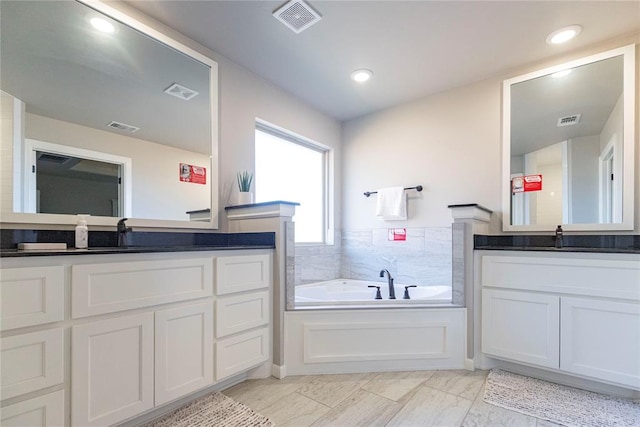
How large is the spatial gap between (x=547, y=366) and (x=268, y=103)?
288cm

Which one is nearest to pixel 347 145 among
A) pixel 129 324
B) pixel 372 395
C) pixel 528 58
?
pixel 528 58

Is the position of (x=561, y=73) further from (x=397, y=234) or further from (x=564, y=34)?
(x=397, y=234)

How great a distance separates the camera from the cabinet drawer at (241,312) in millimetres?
1757

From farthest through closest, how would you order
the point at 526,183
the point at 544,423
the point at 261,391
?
the point at 526,183, the point at 261,391, the point at 544,423

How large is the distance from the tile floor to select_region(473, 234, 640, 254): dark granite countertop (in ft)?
3.00

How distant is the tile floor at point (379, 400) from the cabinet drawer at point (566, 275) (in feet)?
2.29

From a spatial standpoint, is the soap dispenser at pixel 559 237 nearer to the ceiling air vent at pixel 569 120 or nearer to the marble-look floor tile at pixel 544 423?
the ceiling air vent at pixel 569 120

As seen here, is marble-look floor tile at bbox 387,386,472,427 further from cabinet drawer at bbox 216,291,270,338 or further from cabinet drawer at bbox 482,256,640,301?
cabinet drawer at bbox 216,291,270,338

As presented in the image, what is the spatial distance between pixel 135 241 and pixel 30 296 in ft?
2.36

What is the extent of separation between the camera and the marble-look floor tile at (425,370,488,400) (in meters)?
1.85

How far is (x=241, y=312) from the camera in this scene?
1.87 metres

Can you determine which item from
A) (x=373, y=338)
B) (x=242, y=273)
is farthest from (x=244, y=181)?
(x=373, y=338)

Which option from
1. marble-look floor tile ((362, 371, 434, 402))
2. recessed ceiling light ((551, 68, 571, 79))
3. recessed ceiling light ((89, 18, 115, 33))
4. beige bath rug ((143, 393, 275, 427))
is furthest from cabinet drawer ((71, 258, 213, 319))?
recessed ceiling light ((551, 68, 571, 79))

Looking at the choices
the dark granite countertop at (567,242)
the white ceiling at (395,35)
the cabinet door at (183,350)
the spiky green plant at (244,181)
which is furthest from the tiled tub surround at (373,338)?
the white ceiling at (395,35)
